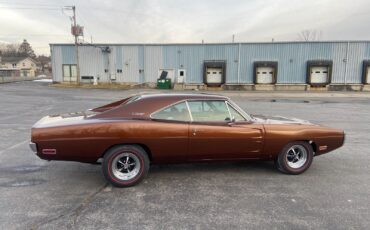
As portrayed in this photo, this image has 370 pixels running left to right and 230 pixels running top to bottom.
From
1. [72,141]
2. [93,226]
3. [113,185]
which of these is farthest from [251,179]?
[72,141]

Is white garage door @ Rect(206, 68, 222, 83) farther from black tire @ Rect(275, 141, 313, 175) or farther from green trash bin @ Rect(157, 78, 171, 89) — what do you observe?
black tire @ Rect(275, 141, 313, 175)

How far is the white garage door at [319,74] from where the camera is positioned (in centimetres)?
2695

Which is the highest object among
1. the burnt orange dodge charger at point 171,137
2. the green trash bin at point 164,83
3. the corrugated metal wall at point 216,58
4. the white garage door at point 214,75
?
the corrugated metal wall at point 216,58

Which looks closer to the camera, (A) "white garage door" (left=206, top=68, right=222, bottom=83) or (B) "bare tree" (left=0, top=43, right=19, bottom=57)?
(A) "white garage door" (left=206, top=68, right=222, bottom=83)

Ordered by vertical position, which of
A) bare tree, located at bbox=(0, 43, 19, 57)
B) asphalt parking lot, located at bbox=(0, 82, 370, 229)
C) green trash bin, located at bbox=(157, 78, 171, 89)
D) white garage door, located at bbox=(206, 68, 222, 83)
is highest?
bare tree, located at bbox=(0, 43, 19, 57)

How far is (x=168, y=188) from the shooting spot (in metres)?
3.86

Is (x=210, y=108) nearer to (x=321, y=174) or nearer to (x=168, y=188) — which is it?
(x=168, y=188)

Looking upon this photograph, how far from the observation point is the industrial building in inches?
1057

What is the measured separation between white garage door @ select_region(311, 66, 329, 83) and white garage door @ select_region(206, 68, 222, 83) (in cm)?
947

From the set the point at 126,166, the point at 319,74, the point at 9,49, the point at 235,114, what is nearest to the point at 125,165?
the point at 126,166

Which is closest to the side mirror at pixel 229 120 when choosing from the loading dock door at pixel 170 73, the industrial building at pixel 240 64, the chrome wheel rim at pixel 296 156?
Result: the chrome wheel rim at pixel 296 156

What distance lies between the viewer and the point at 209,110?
167 inches

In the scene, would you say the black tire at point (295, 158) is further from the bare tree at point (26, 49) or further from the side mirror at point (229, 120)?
the bare tree at point (26, 49)

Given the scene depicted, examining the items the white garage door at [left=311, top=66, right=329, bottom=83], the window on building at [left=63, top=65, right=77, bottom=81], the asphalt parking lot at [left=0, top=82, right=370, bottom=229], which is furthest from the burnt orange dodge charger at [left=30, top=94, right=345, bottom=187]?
the window on building at [left=63, top=65, right=77, bottom=81]
